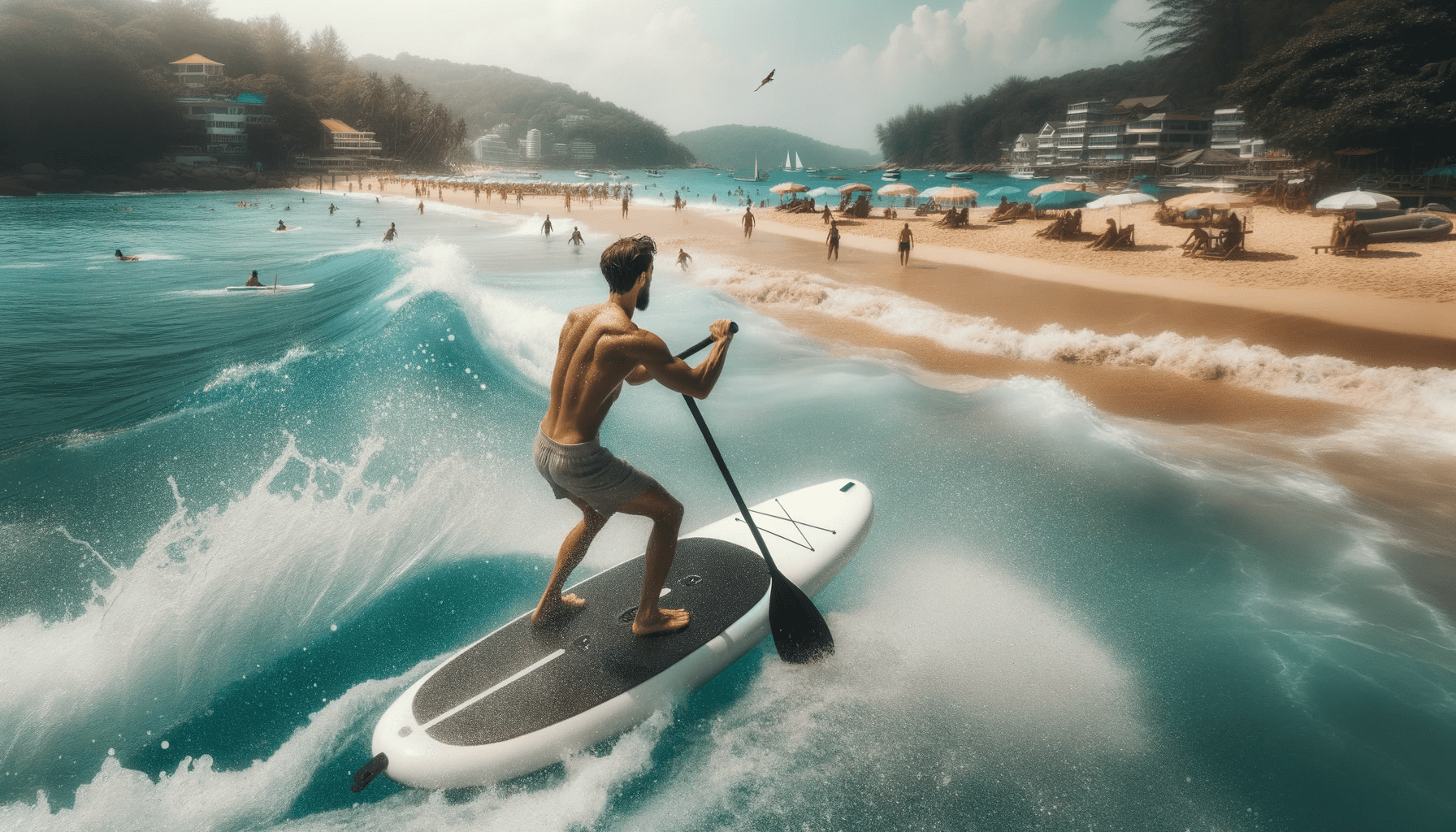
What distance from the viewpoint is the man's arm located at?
2.79 metres

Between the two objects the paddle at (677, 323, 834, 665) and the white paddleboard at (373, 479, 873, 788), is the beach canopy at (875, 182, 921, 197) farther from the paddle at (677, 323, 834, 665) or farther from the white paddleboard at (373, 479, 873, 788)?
the paddle at (677, 323, 834, 665)

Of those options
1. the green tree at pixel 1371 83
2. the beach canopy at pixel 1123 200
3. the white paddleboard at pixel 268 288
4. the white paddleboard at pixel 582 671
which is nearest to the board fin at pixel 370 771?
the white paddleboard at pixel 582 671

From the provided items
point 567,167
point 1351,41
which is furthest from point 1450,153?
point 567,167

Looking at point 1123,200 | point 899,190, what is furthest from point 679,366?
point 899,190

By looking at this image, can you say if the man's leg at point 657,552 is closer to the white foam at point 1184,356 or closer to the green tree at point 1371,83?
the white foam at point 1184,356

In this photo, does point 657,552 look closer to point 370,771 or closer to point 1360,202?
point 370,771

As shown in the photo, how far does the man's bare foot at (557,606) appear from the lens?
11.9 feet

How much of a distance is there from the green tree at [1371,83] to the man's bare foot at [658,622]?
35951 mm

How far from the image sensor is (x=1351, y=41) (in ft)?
89.6

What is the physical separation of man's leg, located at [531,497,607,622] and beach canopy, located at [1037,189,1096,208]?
114 feet

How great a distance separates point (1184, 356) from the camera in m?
10.6

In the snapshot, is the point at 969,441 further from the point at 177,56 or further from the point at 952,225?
the point at 177,56

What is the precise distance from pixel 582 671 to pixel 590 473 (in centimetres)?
108

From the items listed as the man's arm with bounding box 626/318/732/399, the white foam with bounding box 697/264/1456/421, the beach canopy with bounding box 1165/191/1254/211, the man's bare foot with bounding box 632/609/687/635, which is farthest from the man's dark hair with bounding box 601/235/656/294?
the beach canopy with bounding box 1165/191/1254/211
